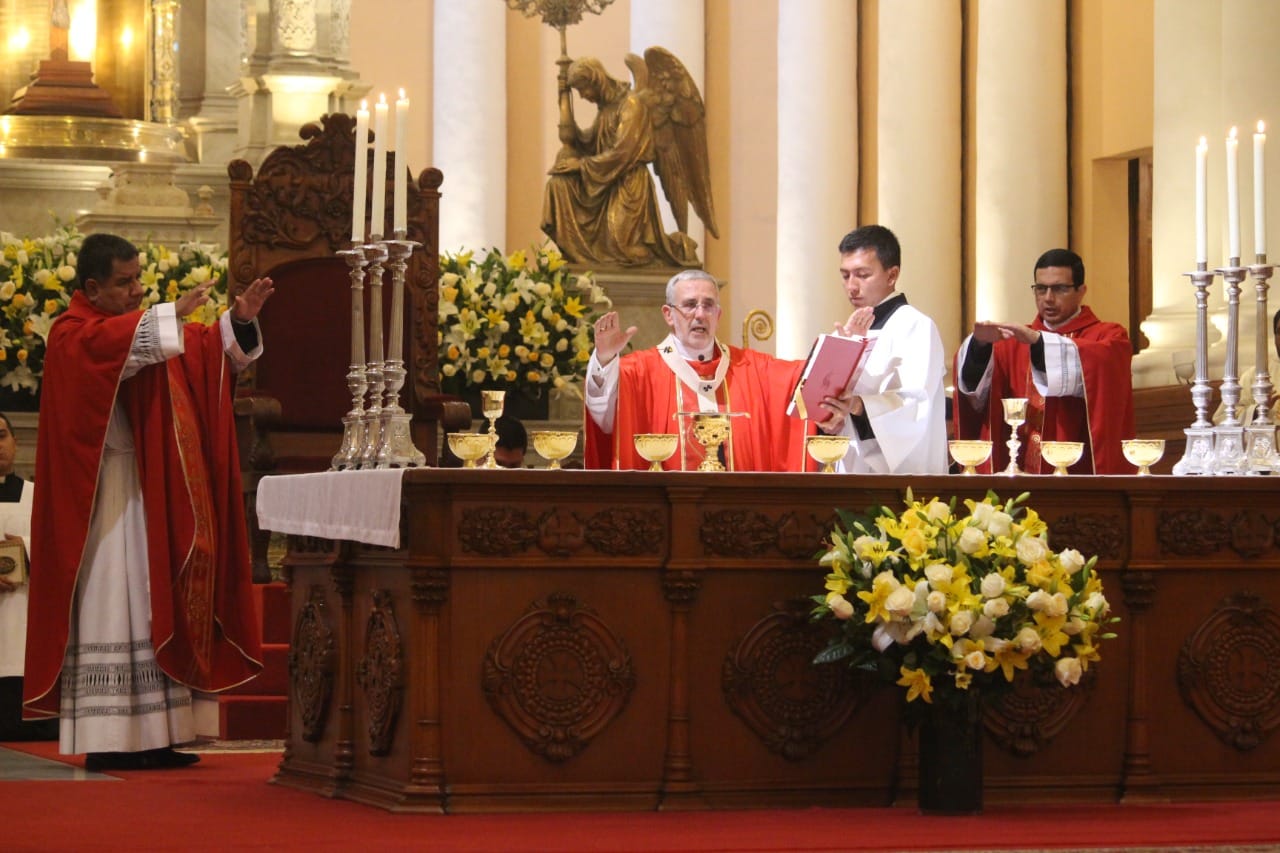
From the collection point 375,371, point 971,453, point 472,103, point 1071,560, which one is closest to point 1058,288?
point 971,453

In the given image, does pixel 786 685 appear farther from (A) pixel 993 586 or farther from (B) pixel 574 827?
(B) pixel 574 827

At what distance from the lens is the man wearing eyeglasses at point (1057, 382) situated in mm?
7895

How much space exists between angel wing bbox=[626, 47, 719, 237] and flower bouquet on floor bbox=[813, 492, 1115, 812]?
319 inches

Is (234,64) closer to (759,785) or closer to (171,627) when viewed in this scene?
(171,627)

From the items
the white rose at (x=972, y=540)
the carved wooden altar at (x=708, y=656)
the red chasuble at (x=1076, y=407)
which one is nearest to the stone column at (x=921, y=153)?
the red chasuble at (x=1076, y=407)

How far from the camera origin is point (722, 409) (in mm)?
7938

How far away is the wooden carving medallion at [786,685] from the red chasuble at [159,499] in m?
2.04

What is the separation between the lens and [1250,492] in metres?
6.59

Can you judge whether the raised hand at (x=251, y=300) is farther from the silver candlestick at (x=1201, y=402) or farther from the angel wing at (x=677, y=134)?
the angel wing at (x=677, y=134)

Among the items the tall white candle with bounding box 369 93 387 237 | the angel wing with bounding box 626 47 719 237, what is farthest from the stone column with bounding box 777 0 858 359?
the tall white candle with bounding box 369 93 387 237

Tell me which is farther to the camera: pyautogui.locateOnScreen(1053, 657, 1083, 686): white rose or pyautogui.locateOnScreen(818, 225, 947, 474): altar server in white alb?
pyautogui.locateOnScreen(818, 225, 947, 474): altar server in white alb

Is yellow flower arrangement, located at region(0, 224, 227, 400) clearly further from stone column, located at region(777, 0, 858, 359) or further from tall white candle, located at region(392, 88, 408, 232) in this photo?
stone column, located at region(777, 0, 858, 359)

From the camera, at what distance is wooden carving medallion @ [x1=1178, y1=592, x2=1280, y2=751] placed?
21.4ft

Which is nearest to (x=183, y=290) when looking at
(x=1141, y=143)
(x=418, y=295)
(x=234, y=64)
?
(x=418, y=295)
